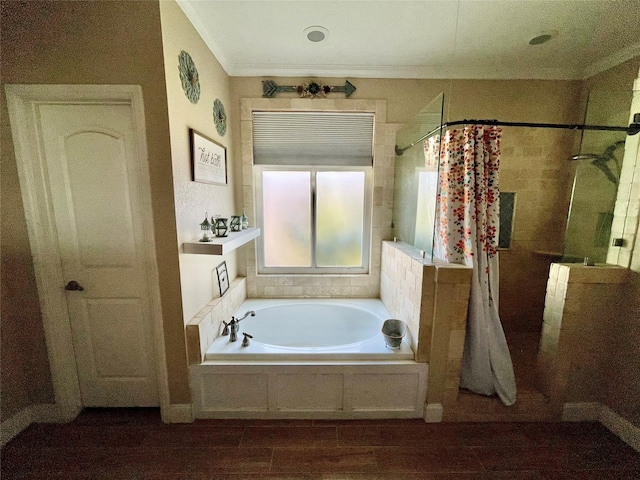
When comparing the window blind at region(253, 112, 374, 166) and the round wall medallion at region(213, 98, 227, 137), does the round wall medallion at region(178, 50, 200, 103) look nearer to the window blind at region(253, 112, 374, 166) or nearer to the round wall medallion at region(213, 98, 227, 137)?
the round wall medallion at region(213, 98, 227, 137)

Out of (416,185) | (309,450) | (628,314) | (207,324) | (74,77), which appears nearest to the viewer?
(74,77)

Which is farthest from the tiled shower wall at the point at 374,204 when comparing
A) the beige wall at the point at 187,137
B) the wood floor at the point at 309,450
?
the wood floor at the point at 309,450

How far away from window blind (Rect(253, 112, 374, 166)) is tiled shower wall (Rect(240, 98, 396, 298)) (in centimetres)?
6

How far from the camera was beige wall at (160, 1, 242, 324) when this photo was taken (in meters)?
1.29

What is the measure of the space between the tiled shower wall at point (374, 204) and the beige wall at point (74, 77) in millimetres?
995

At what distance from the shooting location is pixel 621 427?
4.81 ft

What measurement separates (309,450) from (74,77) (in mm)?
2457

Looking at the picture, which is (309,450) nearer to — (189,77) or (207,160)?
(207,160)

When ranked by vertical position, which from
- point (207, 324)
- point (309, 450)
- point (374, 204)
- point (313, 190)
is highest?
point (313, 190)

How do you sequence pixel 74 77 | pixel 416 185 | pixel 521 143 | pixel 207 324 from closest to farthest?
1. pixel 74 77
2. pixel 207 324
3. pixel 416 185
4. pixel 521 143

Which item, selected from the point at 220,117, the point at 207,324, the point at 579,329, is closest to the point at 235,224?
the point at 207,324

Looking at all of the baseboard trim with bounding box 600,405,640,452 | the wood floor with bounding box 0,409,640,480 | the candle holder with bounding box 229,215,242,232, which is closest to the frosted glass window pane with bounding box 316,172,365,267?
the candle holder with bounding box 229,215,242,232

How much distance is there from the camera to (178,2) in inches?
51.8

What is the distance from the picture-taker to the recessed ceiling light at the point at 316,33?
1.59m
